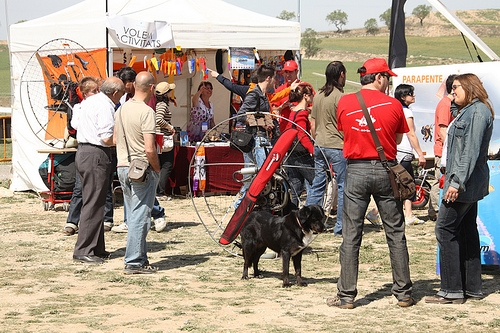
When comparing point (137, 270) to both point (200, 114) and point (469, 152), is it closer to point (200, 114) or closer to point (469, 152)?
point (469, 152)

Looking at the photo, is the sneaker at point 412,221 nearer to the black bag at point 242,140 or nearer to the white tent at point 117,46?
the black bag at point 242,140

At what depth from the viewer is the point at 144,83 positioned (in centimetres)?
710

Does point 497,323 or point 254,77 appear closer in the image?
point 497,323

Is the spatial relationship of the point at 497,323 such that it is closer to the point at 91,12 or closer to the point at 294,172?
the point at 294,172

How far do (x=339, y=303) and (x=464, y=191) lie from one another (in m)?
1.20

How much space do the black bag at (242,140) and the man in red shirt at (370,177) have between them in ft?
6.63

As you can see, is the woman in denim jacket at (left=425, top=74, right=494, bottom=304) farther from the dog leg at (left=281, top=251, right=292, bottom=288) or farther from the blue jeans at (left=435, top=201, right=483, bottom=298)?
the dog leg at (left=281, top=251, right=292, bottom=288)

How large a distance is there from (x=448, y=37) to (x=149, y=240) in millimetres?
59867

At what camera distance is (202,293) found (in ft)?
21.4

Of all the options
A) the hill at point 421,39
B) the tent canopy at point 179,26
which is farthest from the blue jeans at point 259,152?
the hill at point 421,39

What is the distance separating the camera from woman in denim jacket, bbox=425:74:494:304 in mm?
5832

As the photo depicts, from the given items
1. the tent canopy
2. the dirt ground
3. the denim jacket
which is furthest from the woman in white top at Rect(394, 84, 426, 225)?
the tent canopy

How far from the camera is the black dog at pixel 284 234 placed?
6629 mm

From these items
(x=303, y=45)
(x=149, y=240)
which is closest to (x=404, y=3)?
(x=149, y=240)
